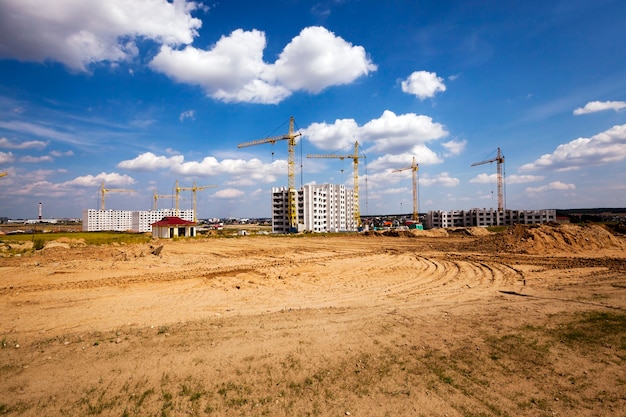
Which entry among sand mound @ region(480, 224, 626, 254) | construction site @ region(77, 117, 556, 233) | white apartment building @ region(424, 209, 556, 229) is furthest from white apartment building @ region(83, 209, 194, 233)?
sand mound @ region(480, 224, 626, 254)

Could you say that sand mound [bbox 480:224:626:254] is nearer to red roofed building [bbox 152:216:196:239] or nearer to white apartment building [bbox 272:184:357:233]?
red roofed building [bbox 152:216:196:239]

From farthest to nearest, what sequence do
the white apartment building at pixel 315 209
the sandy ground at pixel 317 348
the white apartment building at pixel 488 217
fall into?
the white apartment building at pixel 488 217 → the white apartment building at pixel 315 209 → the sandy ground at pixel 317 348

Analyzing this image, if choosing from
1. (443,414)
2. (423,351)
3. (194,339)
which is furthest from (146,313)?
(443,414)

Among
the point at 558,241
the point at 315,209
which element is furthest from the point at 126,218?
the point at 558,241

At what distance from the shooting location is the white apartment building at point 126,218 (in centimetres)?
14464

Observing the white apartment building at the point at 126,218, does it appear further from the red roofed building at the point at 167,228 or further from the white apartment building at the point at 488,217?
the white apartment building at the point at 488,217

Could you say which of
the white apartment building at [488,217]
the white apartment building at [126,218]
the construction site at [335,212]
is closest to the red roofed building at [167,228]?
the construction site at [335,212]

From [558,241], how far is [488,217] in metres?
94.9

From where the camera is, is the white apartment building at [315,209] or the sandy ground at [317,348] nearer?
the sandy ground at [317,348]

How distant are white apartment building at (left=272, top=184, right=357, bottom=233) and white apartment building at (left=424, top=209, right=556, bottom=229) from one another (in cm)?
3554

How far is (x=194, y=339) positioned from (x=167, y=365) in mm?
1384

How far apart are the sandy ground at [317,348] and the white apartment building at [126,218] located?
5793 inches

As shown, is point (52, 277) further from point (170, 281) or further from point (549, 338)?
point (549, 338)

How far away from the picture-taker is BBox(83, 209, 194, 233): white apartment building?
144637 millimetres
